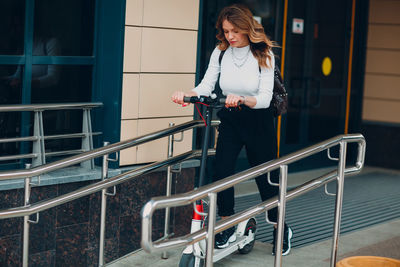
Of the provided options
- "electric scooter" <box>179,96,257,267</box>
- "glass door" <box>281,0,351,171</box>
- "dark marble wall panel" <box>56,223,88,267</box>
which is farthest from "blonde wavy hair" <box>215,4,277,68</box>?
"glass door" <box>281,0,351,171</box>

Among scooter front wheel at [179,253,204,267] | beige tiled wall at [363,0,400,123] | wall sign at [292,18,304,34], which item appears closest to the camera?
scooter front wheel at [179,253,204,267]

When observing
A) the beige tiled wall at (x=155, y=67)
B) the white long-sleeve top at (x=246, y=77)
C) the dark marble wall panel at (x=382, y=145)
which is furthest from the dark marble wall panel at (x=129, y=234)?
the dark marble wall panel at (x=382, y=145)

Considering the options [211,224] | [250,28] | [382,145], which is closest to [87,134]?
[250,28]

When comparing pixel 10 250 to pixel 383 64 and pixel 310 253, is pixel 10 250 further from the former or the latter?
pixel 383 64

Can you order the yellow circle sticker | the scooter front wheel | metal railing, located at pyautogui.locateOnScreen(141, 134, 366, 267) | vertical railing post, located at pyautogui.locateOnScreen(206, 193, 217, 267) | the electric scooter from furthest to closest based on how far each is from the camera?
1. the yellow circle sticker
2. the scooter front wheel
3. the electric scooter
4. vertical railing post, located at pyautogui.locateOnScreen(206, 193, 217, 267)
5. metal railing, located at pyautogui.locateOnScreen(141, 134, 366, 267)

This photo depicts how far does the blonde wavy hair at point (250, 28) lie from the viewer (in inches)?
163

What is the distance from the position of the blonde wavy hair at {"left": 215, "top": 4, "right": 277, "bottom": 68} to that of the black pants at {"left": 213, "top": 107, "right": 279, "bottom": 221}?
0.35 meters

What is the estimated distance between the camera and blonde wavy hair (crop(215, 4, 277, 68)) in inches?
163

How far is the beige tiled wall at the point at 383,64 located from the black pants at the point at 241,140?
4805 mm

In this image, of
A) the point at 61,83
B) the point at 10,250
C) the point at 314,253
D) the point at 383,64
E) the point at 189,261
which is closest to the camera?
the point at 189,261

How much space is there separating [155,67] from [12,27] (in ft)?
3.51

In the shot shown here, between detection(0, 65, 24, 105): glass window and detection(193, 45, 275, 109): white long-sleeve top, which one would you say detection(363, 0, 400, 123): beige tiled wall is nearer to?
detection(193, 45, 275, 109): white long-sleeve top

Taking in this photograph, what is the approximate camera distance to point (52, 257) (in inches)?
175

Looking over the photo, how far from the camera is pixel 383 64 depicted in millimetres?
8867
